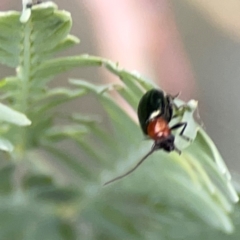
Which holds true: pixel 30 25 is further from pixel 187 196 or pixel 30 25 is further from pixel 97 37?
pixel 97 37

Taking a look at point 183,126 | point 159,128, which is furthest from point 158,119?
point 183,126

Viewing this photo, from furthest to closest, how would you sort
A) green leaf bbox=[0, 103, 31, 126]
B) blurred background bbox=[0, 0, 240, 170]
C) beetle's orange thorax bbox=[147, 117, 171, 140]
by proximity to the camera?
blurred background bbox=[0, 0, 240, 170] → beetle's orange thorax bbox=[147, 117, 171, 140] → green leaf bbox=[0, 103, 31, 126]

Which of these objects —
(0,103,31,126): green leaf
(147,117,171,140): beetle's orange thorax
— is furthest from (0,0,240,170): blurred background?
(0,103,31,126): green leaf

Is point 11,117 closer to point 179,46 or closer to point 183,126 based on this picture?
point 183,126

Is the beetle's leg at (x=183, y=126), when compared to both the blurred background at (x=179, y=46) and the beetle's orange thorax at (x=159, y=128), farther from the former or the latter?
the blurred background at (x=179, y=46)

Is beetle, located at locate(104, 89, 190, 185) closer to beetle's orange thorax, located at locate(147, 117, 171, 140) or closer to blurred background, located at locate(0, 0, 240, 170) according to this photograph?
beetle's orange thorax, located at locate(147, 117, 171, 140)
